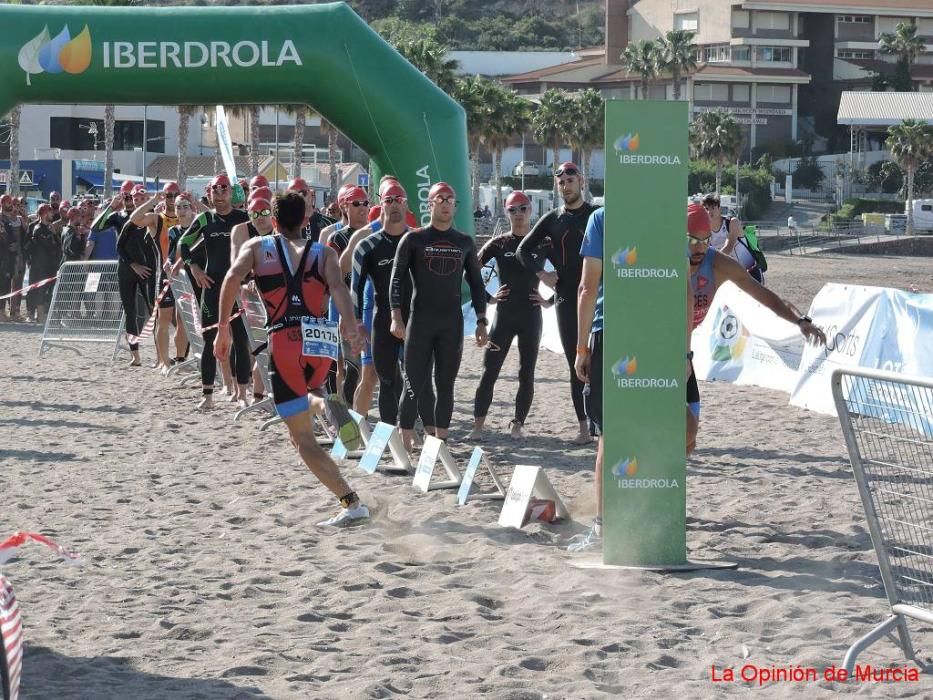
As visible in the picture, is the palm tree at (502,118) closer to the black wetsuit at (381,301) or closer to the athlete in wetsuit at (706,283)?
the black wetsuit at (381,301)

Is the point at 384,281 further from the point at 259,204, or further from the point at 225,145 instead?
the point at 225,145

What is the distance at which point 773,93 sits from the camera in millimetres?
86562

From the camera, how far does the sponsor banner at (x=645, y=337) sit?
5938mm

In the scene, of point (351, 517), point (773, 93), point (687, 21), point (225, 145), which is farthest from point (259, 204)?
point (687, 21)

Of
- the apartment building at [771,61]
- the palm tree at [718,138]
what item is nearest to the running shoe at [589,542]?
the palm tree at [718,138]

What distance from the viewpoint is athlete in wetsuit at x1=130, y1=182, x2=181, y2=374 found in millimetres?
14141

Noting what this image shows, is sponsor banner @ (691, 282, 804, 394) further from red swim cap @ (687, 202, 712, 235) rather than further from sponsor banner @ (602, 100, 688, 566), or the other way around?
sponsor banner @ (602, 100, 688, 566)

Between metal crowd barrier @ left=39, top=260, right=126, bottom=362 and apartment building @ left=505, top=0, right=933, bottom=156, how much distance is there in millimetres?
69319

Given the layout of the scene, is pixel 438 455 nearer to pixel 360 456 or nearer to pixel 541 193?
pixel 360 456

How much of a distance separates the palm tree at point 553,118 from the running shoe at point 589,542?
63.3m

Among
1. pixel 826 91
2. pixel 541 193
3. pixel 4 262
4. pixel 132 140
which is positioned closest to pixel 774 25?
pixel 826 91

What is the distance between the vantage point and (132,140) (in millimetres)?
77438

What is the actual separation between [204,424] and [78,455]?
1.55 m

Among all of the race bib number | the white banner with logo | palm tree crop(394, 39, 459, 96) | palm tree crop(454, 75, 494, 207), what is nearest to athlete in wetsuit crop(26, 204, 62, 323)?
the white banner with logo
